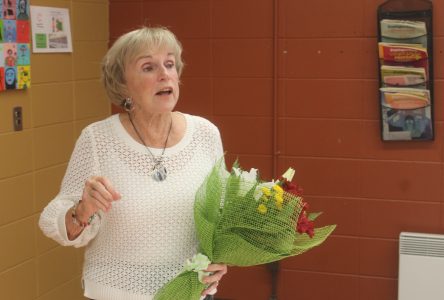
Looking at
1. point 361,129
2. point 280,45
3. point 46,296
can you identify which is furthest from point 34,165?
point 361,129

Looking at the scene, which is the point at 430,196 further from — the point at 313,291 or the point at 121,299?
the point at 121,299

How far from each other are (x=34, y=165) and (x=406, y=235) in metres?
1.94

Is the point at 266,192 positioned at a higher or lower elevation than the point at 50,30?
lower

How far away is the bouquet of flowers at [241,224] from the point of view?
1808mm

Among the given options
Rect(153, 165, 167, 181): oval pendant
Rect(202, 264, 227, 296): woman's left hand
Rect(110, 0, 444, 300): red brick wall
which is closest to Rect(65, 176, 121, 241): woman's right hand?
Rect(153, 165, 167, 181): oval pendant

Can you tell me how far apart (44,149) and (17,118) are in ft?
0.98

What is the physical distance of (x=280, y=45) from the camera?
391cm

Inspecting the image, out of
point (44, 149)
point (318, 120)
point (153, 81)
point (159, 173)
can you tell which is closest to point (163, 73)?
point (153, 81)

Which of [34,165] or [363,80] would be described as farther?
[363,80]

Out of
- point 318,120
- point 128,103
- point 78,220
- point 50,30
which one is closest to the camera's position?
point 78,220

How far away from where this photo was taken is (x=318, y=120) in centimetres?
390

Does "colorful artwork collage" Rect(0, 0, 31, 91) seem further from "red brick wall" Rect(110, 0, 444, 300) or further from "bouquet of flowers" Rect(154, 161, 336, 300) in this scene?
"bouquet of flowers" Rect(154, 161, 336, 300)

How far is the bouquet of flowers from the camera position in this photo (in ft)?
5.93

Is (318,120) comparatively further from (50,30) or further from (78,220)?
(78,220)
